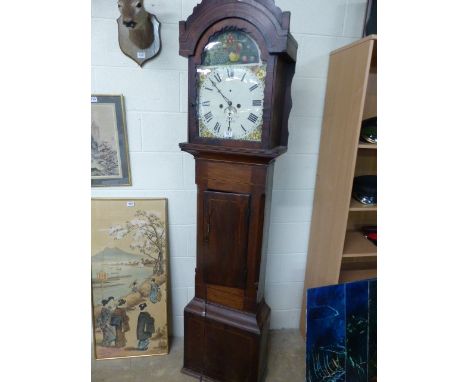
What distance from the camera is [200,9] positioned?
1.03 meters

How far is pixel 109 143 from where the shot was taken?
1.42m

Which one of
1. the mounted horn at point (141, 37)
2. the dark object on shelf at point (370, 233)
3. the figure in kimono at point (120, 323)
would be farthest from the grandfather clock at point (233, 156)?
the dark object on shelf at point (370, 233)

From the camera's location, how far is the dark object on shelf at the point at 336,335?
1397 mm

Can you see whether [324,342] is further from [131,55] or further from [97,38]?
[97,38]

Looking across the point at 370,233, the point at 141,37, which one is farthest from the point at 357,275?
the point at 141,37

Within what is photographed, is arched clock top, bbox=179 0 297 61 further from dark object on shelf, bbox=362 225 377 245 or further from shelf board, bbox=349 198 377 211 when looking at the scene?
dark object on shelf, bbox=362 225 377 245

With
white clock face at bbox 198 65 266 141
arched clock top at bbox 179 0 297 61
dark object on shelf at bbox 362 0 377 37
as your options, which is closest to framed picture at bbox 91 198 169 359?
white clock face at bbox 198 65 266 141

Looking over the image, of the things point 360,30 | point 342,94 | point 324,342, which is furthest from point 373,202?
point 360,30

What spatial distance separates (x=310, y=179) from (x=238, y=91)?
69 centimetres

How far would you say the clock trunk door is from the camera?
121 cm

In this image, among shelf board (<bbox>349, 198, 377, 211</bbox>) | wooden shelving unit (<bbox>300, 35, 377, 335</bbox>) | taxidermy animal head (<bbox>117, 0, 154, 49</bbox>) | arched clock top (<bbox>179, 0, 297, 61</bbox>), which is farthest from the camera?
shelf board (<bbox>349, 198, 377, 211</bbox>)

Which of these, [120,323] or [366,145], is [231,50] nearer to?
[366,145]

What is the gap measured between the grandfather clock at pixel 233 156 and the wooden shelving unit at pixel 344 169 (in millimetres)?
299

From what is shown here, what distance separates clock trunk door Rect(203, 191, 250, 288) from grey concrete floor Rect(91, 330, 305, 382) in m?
0.58
